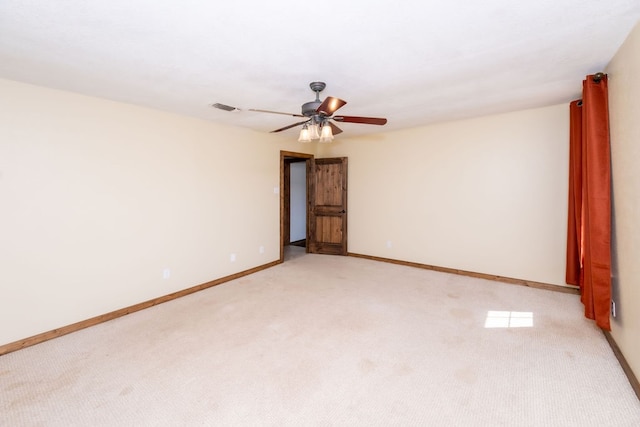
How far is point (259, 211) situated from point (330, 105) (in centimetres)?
305

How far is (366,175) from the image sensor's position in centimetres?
560

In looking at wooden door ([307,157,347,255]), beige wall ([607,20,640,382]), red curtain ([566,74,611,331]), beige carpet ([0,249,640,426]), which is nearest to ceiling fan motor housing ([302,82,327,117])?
beige carpet ([0,249,640,426])

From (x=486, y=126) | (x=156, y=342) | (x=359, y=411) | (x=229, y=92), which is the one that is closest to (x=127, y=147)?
(x=229, y=92)

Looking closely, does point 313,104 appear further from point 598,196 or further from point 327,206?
point 327,206

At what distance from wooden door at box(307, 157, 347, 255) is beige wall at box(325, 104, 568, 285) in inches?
7.6

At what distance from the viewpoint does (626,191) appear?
2.17 metres

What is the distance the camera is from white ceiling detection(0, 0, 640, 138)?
163 centimetres

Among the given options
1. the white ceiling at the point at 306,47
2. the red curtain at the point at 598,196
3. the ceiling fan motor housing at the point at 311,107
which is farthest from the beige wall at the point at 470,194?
the ceiling fan motor housing at the point at 311,107

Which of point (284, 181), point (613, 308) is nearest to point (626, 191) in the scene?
point (613, 308)

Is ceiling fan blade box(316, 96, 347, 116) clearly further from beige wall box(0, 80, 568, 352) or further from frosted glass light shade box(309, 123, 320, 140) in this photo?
beige wall box(0, 80, 568, 352)

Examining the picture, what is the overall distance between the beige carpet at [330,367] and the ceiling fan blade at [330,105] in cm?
193

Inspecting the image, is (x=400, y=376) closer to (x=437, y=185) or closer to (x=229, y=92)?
(x=229, y=92)

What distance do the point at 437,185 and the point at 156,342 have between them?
165 inches

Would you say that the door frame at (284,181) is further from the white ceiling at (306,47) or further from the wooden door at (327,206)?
the white ceiling at (306,47)
